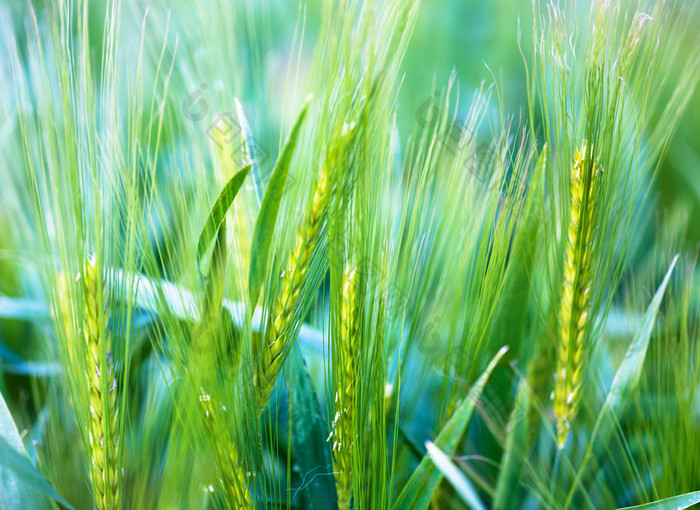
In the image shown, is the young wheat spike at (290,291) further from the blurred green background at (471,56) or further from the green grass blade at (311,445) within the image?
the blurred green background at (471,56)

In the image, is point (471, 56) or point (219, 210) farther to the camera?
point (471, 56)

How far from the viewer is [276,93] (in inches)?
16.1

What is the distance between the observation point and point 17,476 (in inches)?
8.7

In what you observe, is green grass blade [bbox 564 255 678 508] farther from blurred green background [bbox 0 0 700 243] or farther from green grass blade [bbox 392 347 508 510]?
blurred green background [bbox 0 0 700 243]

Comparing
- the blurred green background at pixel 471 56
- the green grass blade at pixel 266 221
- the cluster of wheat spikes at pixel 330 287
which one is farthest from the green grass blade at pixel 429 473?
the blurred green background at pixel 471 56

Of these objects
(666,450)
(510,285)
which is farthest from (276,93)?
(666,450)

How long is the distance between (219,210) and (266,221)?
16 mm

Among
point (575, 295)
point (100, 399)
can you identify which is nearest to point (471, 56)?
point (575, 295)

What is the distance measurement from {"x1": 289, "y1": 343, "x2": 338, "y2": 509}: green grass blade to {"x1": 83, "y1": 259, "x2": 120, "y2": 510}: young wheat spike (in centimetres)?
7

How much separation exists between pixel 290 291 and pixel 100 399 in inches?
3.2

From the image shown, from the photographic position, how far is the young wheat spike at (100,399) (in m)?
0.20

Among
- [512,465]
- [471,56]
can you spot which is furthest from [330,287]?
[471,56]

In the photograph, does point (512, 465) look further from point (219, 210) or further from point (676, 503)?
point (219, 210)

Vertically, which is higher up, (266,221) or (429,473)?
(266,221)
